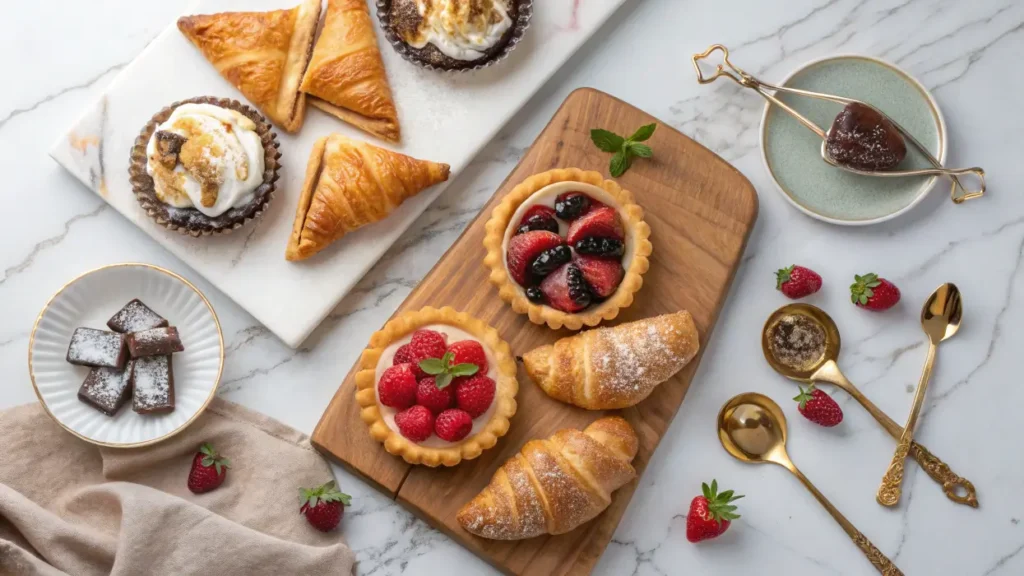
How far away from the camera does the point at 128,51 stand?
3.77 metres

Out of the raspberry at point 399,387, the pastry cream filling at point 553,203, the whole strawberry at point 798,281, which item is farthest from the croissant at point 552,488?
the whole strawberry at point 798,281

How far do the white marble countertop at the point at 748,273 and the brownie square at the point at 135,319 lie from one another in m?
0.30

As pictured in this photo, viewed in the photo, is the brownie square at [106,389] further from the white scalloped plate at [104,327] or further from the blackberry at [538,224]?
the blackberry at [538,224]

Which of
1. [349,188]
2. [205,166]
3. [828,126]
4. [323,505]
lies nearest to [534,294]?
[349,188]

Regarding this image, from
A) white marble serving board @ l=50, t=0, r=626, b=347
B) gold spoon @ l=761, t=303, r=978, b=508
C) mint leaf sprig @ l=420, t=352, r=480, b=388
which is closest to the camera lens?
mint leaf sprig @ l=420, t=352, r=480, b=388

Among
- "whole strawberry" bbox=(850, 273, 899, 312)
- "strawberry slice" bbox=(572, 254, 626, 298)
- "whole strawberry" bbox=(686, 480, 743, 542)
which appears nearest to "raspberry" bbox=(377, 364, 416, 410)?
"strawberry slice" bbox=(572, 254, 626, 298)

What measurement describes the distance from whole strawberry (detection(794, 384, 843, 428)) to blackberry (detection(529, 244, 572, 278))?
1.24 m

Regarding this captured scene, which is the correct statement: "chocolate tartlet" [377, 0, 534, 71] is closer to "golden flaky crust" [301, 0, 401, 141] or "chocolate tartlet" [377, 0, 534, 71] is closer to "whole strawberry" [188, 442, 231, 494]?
"golden flaky crust" [301, 0, 401, 141]

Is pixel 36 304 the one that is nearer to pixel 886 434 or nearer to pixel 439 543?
pixel 439 543

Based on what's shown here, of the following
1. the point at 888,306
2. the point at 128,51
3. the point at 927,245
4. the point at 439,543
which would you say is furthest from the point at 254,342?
the point at 927,245

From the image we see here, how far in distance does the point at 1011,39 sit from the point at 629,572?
3.05 m

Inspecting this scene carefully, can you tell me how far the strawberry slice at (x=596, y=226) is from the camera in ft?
11.1

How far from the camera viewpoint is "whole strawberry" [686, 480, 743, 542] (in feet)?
11.5

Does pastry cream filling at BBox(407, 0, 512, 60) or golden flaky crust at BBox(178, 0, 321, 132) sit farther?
golden flaky crust at BBox(178, 0, 321, 132)
